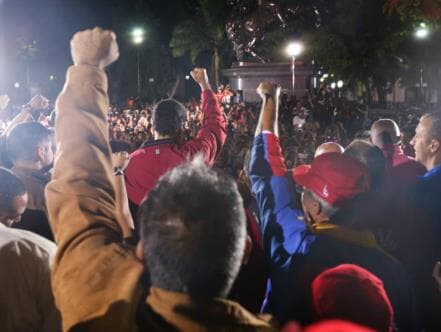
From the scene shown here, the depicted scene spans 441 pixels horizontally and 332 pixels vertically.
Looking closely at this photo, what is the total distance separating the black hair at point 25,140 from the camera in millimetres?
4070

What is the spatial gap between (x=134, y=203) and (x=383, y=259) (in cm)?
213

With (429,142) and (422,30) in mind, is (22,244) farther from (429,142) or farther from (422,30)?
A: (422,30)

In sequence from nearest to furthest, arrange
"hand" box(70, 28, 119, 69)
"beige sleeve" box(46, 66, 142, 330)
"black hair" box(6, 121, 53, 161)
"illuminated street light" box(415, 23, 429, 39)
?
"beige sleeve" box(46, 66, 142, 330) < "hand" box(70, 28, 119, 69) < "black hair" box(6, 121, 53, 161) < "illuminated street light" box(415, 23, 429, 39)

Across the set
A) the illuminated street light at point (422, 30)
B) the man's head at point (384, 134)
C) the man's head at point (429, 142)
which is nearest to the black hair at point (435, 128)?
the man's head at point (429, 142)

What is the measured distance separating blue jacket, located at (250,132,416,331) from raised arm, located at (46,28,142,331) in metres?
0.95

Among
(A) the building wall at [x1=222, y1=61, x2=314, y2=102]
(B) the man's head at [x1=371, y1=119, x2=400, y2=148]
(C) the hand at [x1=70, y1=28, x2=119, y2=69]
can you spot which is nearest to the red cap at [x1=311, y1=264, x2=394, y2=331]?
(C) the hand at [x1=70, y1=28, x2=119, y2=69]

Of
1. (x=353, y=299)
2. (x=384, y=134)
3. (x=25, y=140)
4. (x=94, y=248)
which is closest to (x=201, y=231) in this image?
(x=94, y=248)

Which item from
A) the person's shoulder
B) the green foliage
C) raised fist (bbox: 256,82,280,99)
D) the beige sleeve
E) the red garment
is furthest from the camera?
the green foliage

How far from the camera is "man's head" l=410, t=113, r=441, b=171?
4547mm

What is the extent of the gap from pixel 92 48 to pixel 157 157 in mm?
2169

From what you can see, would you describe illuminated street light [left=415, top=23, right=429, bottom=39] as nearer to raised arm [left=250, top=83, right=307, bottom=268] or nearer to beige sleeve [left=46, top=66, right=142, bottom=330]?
raised arm [left=250, top=83, right=307, bottom=268]

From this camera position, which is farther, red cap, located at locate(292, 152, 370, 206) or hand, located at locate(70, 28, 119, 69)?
red cap, located at locate(292, 152, 370, 206)

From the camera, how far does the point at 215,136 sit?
4551 mm

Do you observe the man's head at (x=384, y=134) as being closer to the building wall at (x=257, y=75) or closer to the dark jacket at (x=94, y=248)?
the dark jacket at (x=94, y=248)
